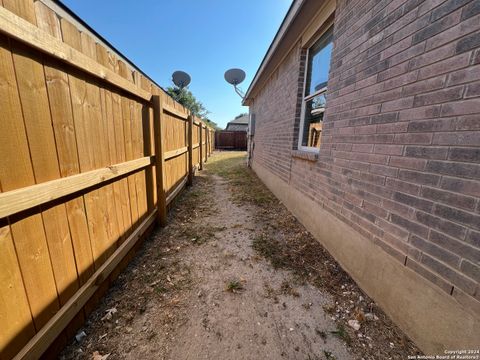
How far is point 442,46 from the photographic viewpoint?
4.10ft

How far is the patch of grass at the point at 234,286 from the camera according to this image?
1.87 m

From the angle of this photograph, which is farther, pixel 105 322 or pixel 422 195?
pixel 105 322

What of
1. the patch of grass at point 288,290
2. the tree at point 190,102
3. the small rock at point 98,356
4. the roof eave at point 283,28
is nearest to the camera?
the small rock at point 98,356

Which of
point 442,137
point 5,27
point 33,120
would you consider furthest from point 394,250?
point 5,27

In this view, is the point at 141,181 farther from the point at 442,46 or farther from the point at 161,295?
the point at 442,46

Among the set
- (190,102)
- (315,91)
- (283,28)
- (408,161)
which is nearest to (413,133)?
(408,161)

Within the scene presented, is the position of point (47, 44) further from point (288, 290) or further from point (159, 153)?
point (288, 290)

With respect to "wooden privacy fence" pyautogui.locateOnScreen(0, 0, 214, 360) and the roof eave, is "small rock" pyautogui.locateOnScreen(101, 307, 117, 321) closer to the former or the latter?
"wooden privacy fence" pyautogui.locateOnScreen(0, 0, 214, 360)

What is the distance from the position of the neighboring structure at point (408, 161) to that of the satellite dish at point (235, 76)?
8131 millimetres

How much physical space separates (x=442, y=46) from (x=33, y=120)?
243 centimetres

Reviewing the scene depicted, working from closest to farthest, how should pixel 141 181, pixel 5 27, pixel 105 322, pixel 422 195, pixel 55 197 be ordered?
pixel 5 27 < pixel 55 197 < pixel 422 195 < pixel 105 322 < pixel 141 181

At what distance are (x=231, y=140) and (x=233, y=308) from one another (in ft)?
66.3

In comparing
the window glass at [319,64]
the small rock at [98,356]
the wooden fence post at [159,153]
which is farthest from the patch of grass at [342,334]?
the window glass at [319,64]

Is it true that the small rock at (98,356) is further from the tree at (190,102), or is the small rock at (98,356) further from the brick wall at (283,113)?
the tree at (190,102)
